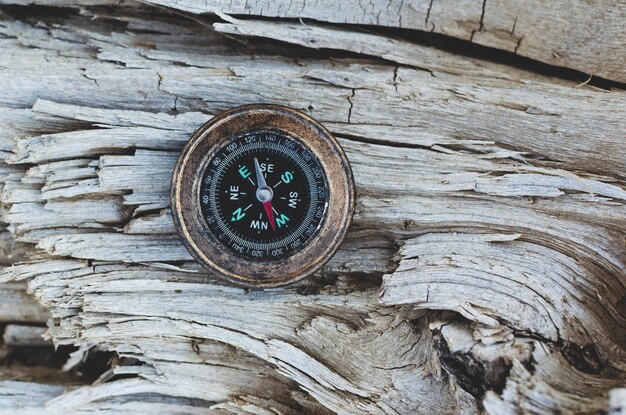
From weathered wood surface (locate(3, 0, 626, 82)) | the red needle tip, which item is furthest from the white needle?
weathered wood surface (locate(3, 0, 626, 82))

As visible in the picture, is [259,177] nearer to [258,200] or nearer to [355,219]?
[258,200]

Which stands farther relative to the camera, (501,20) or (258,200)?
(501,20)

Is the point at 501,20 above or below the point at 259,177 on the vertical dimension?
above

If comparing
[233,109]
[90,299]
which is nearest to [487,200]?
[233,109]

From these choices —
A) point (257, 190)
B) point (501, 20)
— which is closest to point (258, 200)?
point (257, 190)

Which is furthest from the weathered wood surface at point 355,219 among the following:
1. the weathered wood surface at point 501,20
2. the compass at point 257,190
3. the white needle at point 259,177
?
the white needle at point 259,177

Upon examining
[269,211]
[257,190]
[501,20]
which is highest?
[501,20]
